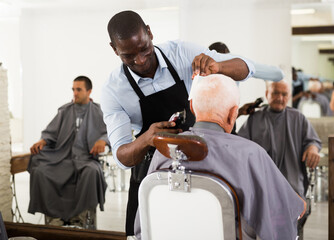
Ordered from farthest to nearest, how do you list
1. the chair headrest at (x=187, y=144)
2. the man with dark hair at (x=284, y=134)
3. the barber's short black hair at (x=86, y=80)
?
the barber's short black hair at (x=86, y=80), the man with dark hair at (x=284, y=134), the chair headrest at (x=187, y=144)

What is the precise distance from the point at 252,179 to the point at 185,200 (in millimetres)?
244

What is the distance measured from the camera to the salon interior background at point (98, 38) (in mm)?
3822

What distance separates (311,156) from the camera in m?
3.05

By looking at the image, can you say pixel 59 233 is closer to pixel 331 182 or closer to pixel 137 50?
pixel 137 50

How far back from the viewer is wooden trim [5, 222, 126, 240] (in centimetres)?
279

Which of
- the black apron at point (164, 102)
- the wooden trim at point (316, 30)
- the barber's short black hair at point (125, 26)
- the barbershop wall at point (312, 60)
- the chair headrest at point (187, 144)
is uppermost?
the wooden trim at point (316, 30)

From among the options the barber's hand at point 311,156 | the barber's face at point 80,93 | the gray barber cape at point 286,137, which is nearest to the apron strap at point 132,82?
the barber's hand at point 311,156

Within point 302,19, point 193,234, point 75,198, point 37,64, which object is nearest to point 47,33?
point 37,64

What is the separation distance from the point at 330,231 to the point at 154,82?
75.8 inches

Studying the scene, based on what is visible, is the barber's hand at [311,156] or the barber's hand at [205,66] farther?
the barber's hand at [311,156]

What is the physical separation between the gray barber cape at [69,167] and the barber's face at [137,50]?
7.72ft

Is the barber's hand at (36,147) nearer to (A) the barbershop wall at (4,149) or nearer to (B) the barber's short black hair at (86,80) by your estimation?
(A) the barbershop wall at (4,149)

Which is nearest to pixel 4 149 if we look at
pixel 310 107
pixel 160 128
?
pixel 160 128

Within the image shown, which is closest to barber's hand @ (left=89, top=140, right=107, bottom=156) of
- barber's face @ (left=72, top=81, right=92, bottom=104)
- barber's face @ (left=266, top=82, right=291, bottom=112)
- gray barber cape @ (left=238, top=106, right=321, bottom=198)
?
barber's face @ (left=72, top=81, right=92, bottom=104)
